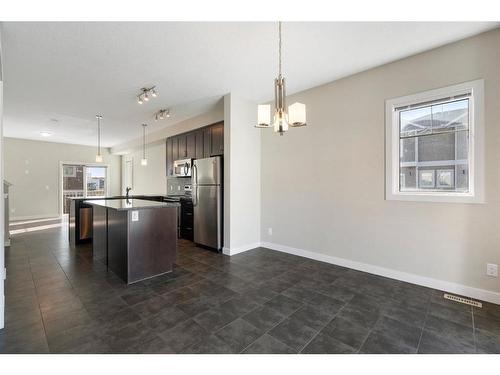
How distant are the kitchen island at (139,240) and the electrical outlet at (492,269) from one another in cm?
361

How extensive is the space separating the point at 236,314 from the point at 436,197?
2.56m

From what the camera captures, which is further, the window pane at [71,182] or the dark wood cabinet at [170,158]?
the window pane at [71,182]

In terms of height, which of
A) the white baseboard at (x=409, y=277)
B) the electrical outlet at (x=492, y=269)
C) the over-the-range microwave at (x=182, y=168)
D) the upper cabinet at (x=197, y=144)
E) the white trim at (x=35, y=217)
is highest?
the upper cabinet at (x=197, y=144)

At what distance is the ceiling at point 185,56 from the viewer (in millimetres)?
2254

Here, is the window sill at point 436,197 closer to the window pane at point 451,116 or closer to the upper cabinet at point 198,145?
the window pane at point 451,116

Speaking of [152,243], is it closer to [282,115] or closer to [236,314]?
[236,314]

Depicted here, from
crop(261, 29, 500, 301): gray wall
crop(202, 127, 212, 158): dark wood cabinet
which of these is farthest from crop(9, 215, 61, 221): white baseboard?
crop(261, 29, 500, 301): gray wall

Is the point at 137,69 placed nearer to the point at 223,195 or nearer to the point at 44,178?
the point at 223,195

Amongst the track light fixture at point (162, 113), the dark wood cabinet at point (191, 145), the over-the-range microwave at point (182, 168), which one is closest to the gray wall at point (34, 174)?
the over-the-range microwave at point (182, 168)

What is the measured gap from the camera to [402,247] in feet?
9.43

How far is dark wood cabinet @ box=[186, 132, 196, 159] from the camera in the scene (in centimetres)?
515

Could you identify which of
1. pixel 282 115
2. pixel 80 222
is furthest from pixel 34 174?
pixel 282 115

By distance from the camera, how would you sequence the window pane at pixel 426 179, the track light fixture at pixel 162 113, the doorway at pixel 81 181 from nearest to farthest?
the window pane at pixel 426 179, the track light fixture at pixel 162 113, the doorway at pixel 81 181
